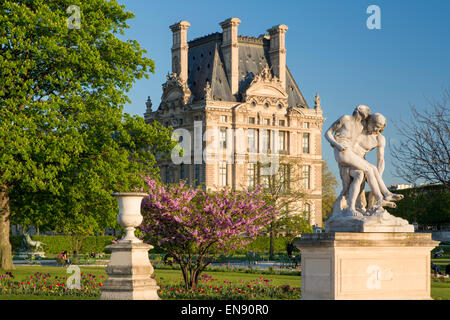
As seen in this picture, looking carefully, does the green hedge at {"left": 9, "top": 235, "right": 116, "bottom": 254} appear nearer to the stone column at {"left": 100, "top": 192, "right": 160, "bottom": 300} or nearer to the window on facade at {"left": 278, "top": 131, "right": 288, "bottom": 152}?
the window on facade at {"left": 278, "top": 131, "right": 288, "bottom": 152}

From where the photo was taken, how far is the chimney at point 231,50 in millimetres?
93688

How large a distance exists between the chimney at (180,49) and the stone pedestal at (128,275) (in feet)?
251

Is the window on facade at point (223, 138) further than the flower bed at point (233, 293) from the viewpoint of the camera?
A: Yes

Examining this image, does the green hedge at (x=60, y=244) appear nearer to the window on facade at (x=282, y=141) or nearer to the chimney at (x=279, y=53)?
the window on facade at (x=282, y=141)

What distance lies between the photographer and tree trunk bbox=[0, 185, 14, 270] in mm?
32094

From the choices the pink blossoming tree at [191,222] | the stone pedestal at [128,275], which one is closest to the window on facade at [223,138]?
the pink blossoming tree at [191,222]

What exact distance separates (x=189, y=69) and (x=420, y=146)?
209 ft

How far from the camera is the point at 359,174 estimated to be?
54.6ft

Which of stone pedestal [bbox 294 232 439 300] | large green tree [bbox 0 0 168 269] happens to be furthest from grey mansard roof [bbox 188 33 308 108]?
stone pedestal [bbox 294 232 439 300]

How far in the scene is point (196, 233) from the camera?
23266mm

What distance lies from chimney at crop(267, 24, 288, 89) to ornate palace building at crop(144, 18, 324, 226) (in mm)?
120
